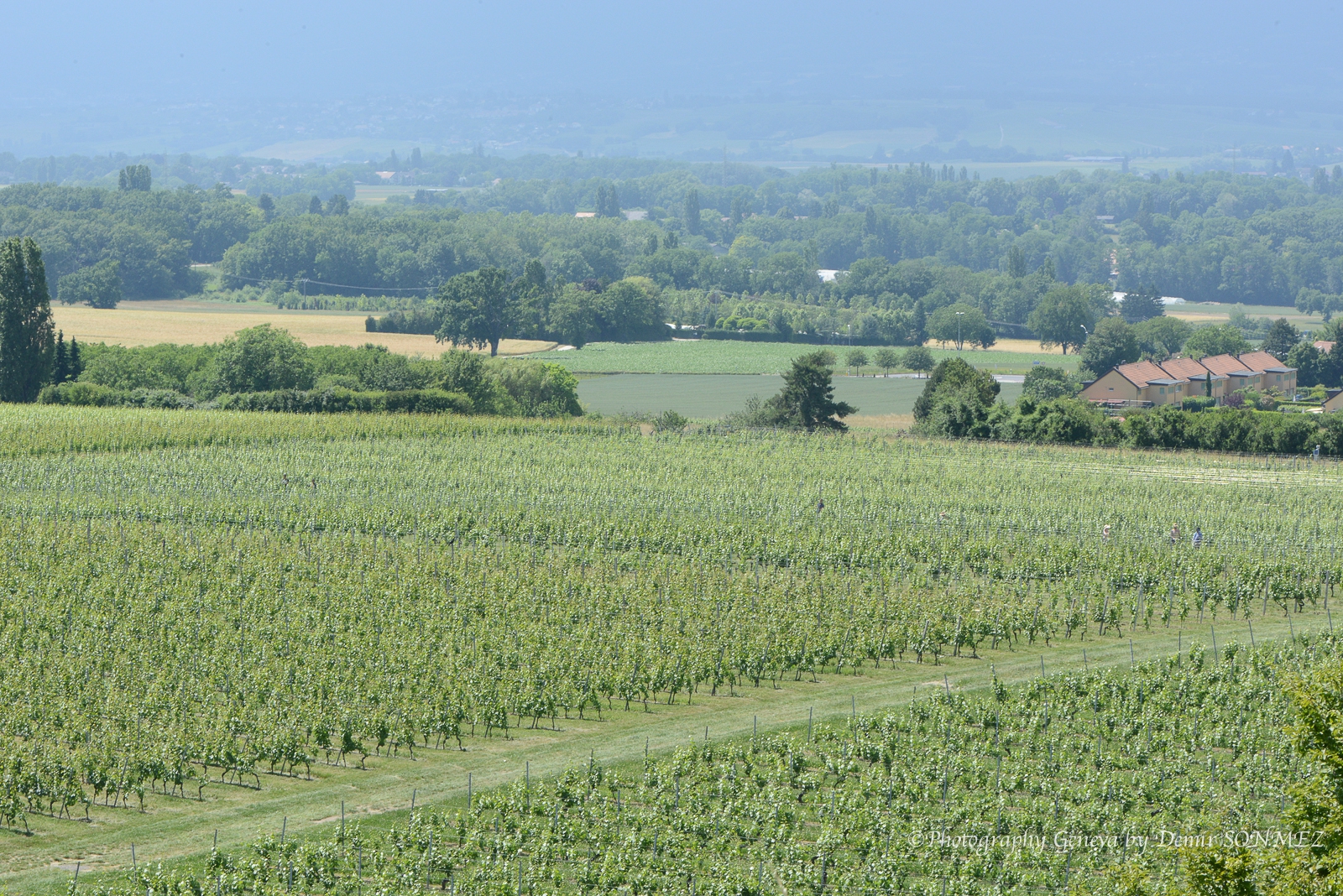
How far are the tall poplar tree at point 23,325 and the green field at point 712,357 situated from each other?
51015mm

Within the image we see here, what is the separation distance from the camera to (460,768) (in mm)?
28703

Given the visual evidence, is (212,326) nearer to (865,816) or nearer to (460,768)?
(460,768)

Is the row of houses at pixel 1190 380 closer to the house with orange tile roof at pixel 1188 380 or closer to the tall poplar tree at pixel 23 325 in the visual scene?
the house with orange tile roof at pixel 1188 380

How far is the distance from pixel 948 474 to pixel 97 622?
39775mm

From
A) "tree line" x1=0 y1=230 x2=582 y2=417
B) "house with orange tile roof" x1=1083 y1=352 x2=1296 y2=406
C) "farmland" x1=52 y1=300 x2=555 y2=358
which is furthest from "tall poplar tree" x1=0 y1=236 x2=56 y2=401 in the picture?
"house with orange tile roof" x1=1083 y1=352 x2=1296 y2=406

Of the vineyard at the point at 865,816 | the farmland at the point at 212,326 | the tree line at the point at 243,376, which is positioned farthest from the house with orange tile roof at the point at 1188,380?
the vineyard at the point at 865,816

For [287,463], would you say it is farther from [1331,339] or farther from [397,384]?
[1331,339]

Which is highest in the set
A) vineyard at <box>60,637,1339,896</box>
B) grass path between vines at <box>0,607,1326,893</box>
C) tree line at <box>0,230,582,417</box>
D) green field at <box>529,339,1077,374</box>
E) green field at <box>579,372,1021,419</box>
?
tree line at <box>0,230,582,417</box>

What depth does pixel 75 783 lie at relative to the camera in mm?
26203

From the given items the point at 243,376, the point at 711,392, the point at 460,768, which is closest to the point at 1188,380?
the point at 711,392

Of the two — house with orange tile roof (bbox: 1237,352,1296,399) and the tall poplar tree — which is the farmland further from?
house with orange tile roof (bbox: 1237,352,1296,399)

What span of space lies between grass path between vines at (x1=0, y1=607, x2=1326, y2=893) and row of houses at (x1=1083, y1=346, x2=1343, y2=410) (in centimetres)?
7433

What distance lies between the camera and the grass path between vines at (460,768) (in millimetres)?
24469

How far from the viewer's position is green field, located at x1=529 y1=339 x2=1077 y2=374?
5335 inches
